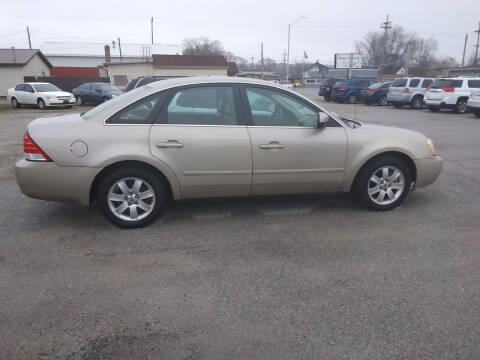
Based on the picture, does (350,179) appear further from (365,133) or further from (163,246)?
(163,246)

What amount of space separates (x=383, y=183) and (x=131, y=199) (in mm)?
3006

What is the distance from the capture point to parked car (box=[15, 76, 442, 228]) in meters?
4.28

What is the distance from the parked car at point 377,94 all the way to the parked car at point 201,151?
23.1 m

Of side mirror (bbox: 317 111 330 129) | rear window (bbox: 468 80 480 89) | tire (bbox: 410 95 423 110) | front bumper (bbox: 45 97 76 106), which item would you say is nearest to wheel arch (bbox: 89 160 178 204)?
side mirror (bbox: 317 111 330 129)

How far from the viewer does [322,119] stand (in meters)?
4.61

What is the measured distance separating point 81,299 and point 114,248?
36.6 inches

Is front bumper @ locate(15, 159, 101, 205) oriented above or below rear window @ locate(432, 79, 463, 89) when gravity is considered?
below

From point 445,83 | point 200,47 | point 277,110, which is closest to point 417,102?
point 445,83

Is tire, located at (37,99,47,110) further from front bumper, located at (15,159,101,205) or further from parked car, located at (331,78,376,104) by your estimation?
front bumper, located at (15,159,101,205)

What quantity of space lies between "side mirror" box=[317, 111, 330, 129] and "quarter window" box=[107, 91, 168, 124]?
173 centimetres

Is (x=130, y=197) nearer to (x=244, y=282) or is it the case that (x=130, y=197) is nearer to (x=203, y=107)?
(x=203, y=107)

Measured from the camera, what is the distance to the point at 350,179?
16.3 feet

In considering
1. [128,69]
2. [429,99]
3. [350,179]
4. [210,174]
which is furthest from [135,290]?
[128,69]

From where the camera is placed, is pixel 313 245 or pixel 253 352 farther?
pixel 313 245
